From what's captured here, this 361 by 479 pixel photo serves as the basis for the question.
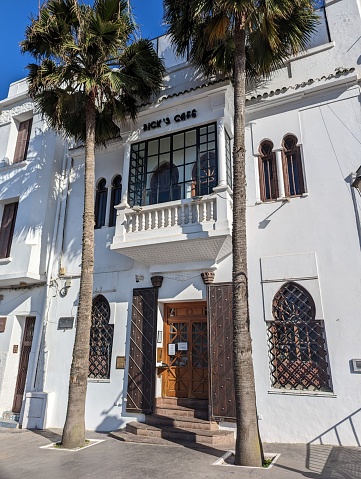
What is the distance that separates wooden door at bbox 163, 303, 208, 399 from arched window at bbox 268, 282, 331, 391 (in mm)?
1948

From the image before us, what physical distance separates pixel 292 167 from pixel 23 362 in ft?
33.4

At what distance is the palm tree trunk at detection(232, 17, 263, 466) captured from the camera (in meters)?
6.00

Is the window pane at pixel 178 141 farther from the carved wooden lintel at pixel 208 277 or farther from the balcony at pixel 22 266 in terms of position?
the balcony at pixel 22 266

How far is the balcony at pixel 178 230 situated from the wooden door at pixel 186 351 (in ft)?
4.94

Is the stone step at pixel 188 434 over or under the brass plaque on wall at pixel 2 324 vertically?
under

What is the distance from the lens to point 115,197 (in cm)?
1180

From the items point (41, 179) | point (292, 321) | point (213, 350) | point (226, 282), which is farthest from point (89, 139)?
point (292, 321)

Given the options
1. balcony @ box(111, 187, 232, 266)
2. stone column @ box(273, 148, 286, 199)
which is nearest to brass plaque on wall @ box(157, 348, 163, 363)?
balcony @ box(111, 187, 232, 266)

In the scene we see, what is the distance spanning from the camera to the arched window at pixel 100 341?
1024cm

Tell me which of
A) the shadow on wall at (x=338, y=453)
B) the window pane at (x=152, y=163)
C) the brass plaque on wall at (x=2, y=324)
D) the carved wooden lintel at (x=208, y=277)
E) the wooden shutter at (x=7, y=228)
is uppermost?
the window pane at (x=152, y=163)

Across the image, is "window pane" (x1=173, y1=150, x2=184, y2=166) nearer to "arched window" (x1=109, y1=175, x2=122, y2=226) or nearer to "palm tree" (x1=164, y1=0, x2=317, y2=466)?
"arched window" (x1=109, y1=175, x2=122, y2=226)

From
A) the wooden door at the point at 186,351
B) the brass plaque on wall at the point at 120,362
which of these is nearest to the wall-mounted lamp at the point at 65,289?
the brass plaque on wall at the point at 120,362

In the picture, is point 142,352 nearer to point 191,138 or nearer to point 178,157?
point 178,157

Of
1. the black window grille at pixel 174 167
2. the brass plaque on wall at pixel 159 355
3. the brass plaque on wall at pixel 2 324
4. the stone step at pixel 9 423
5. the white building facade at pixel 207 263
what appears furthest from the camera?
the brass plaque on wall at pixel 2 324
